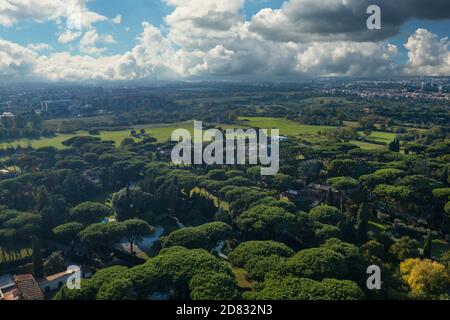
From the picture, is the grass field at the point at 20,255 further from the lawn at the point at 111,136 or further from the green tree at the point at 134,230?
the lawn at the point at 111,136

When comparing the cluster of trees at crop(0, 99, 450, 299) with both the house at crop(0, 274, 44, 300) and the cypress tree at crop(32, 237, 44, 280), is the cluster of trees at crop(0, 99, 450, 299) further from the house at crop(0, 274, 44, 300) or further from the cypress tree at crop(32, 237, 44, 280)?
the house at crop(0, 274, 44, 300)

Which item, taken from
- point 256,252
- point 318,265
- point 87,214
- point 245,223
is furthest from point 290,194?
point 87,214

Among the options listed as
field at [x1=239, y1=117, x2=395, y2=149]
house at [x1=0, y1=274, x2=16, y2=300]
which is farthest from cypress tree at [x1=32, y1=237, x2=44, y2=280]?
field at [x1=239, y1=117, x2=395, y2=149]

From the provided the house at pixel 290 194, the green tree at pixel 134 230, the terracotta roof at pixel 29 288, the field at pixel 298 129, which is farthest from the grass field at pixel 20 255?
the field at pixel 298 129

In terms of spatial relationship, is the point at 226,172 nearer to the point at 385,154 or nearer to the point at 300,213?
the point at 300,213
